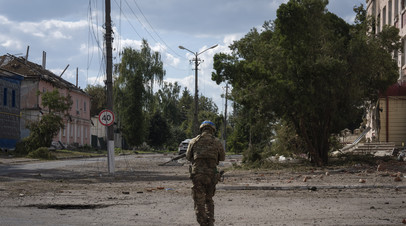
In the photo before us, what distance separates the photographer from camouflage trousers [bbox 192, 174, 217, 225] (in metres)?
7.87

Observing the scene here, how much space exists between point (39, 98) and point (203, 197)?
160ft

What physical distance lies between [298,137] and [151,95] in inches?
1803

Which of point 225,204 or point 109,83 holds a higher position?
point 109,83

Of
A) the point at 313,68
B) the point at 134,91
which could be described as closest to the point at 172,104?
the point at 134,91

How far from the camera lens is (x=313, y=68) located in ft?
72.4

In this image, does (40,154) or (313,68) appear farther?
(40,154)

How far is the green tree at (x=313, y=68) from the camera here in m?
22.2

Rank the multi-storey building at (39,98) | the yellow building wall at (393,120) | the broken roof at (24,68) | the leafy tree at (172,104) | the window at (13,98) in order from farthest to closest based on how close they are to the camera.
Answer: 1. the leafy tree at (172,104)
2. the broken roof at (24,68)
3. the multi-storey building at (39,98)
4. the window at (13,98)
5. the yellow building wall at (393,120)

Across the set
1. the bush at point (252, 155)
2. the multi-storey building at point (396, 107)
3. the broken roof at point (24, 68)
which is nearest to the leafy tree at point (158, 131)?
the broken roof at point (24, 68)

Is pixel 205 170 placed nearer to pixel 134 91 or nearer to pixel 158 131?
pixel 134 91

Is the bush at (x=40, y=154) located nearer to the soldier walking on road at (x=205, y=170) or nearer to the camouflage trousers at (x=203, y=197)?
the soldier walking on road at (x=205, y=170)

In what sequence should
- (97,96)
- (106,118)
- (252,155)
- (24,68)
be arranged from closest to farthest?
1. (106,118)
2. (252,155)
3. (24,68)
4. (97,96)

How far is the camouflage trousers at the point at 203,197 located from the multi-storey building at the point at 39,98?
129ft

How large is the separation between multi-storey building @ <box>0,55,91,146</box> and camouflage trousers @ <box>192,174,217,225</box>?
3921 centimetres
